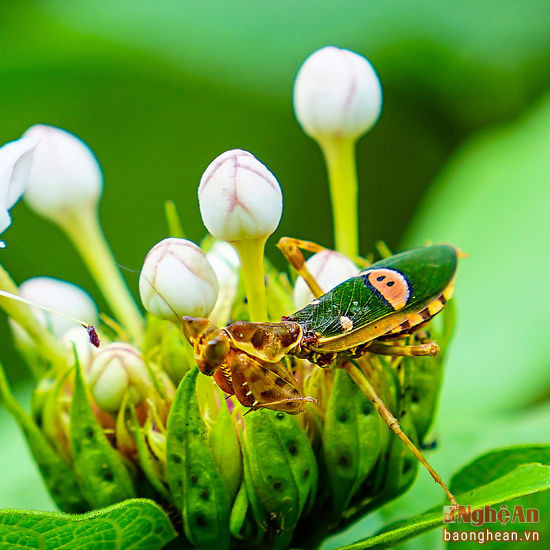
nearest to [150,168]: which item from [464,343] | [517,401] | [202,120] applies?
[202,120]

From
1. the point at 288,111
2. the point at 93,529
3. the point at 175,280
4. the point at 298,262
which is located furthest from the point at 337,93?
the point at 288,111

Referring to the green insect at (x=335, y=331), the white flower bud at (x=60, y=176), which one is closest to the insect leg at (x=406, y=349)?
the green insect at (x=335, y=331)

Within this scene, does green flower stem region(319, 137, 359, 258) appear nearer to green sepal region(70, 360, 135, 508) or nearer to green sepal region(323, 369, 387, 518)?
green sepal region(323, 369, 387, 518)

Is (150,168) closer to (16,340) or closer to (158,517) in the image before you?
(16,340)

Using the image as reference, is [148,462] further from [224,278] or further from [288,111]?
[288,111]

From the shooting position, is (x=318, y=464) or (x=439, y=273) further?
(x=439, y=273)

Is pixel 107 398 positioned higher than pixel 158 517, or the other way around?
pixel 107 398

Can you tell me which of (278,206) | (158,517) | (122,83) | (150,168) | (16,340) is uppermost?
(122,83)
